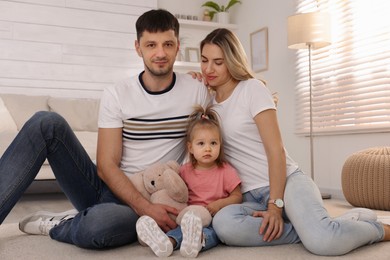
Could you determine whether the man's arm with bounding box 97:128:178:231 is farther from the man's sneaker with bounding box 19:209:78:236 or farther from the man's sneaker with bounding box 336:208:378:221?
the man's sneaker with bounding box 336:208:378:221

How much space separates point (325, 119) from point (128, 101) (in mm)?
2444

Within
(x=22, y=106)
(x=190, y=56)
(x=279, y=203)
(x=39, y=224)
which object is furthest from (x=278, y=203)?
(x=190, y=56)

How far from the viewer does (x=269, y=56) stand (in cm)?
469

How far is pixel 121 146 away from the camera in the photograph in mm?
1870

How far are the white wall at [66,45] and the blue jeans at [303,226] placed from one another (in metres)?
3.30

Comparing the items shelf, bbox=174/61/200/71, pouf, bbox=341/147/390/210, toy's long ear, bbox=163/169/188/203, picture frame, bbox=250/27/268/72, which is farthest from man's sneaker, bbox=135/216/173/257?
shelf, bbox=174/61/200/71

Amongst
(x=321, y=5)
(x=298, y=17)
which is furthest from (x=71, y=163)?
(x=321, y=5)

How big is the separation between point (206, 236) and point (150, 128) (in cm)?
48

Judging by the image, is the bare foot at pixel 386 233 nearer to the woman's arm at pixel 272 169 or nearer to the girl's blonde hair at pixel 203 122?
the woman's arm at pixel 272 169

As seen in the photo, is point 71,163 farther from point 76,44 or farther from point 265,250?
point 76,44

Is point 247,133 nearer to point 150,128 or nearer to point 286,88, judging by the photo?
point 150,128

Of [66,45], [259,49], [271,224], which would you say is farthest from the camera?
[259,49]

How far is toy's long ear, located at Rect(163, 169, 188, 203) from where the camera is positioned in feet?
5.67

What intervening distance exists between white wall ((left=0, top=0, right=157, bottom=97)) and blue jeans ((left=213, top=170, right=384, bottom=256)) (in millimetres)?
3298
